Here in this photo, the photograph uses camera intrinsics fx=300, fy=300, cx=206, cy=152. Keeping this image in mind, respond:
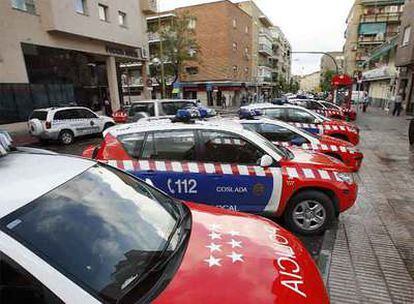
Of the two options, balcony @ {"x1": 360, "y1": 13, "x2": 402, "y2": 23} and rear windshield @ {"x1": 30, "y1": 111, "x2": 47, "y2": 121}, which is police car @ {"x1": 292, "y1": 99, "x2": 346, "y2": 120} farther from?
balcony @ {"x1": 360, "y1": 13, "x2": 402, "y2": 23}

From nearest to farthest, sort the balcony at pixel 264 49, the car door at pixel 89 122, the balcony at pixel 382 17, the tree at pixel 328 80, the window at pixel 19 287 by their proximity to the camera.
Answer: the window at pixel 19 287 → the car door at pixel 89 122 → the balcony at pixel 382 17 → the balcony at pixel 264 49 → the tree at pixel 328 80

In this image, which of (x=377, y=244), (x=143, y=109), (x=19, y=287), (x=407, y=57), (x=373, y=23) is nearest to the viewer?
(x=19, y=287)

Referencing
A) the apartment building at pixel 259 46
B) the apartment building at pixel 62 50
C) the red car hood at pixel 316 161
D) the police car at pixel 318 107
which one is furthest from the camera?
the apartment building at pixel 259 46

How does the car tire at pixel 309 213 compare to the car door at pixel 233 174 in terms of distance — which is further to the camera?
the car tire at pixel 309 213

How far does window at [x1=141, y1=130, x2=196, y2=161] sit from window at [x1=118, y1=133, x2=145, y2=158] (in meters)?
0.09

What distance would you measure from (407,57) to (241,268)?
2436 centimetres

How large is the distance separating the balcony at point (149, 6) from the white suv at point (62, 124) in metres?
15.8

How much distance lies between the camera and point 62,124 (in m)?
12.9

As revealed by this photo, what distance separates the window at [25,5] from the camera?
15.5 m

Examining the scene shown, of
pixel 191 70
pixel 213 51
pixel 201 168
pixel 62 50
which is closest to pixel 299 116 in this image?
pixel 201 168

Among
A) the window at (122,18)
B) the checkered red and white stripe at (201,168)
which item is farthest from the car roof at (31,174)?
the window at (122,18)

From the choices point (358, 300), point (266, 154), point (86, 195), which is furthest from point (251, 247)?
point (266, 154)

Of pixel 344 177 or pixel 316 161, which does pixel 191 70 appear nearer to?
pixel 316 161

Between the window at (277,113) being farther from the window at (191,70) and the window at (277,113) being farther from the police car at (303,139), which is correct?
the window at (191,70)
